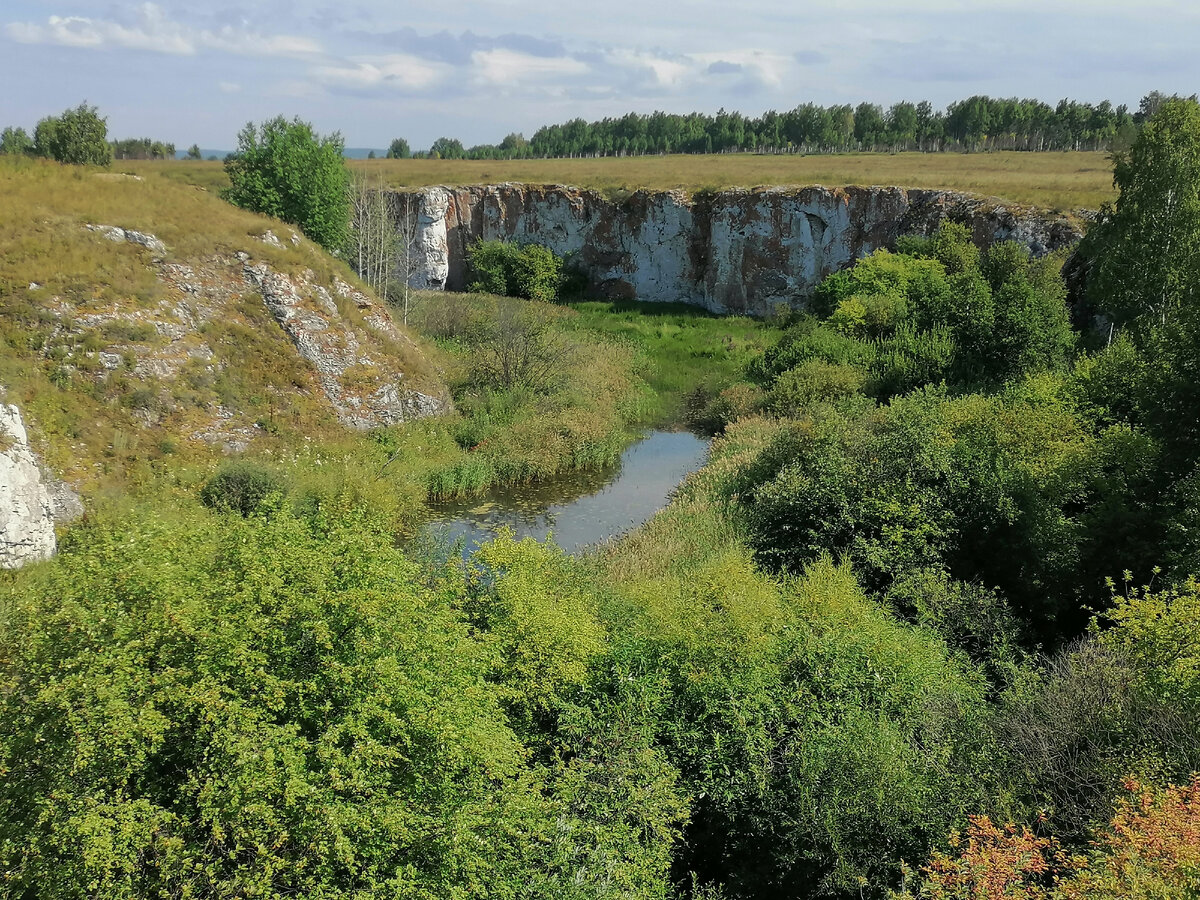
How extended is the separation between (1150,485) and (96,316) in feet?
95.0

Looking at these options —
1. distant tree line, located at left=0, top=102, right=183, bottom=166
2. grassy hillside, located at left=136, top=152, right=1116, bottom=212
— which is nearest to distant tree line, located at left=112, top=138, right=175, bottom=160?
grassy hillside, located at left=136, top=152, right=1116, bottom=212

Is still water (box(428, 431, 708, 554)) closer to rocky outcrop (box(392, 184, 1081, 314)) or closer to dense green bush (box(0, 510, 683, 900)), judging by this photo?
dense green bush (box(0, 510, 683, 900))

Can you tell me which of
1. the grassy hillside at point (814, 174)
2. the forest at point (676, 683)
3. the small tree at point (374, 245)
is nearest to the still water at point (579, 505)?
the forest at point (676, 683)

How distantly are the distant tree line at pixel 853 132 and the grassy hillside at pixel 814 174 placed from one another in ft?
92.6

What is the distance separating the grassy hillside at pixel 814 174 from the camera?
141 ft

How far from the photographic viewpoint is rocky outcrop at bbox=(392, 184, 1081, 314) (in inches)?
1869

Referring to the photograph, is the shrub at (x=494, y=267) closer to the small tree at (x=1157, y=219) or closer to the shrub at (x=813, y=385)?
the shrub at (x=813, y=385)

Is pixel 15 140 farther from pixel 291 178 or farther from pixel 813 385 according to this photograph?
pixel 813 385

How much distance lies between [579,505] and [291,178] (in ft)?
74.6

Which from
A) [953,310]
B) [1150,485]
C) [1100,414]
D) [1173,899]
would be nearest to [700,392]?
[953,310]

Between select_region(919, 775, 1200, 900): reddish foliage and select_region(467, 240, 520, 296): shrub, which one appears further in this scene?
select_region(467, 240, 520, 296): shrub

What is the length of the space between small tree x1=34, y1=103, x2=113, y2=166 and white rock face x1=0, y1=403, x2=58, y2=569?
3108 cm

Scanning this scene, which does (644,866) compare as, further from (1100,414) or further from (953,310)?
(953,310)

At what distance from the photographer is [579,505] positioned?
26109mm
